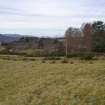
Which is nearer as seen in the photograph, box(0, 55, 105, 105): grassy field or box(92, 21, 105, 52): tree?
box(0, 55, 105, 105): grassy field

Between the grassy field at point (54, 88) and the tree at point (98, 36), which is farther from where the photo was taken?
the tree at point (98, 36)

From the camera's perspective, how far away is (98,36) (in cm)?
5484

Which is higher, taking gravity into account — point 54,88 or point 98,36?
point 98,36

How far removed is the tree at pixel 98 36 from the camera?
153ft

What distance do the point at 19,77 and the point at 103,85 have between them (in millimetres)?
4944

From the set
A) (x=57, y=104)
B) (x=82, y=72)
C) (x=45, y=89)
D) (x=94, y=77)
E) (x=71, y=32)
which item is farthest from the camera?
(x=71, y=32)

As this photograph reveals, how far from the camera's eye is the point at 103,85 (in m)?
9.46

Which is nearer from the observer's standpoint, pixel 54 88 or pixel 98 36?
pixel 54 88

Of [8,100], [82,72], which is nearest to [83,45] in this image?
[82,72]

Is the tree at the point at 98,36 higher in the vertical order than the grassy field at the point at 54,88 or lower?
higher

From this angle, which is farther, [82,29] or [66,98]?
Answer: [82,29]

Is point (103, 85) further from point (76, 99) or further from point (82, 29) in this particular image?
point (82, 29)

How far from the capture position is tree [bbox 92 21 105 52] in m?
46.6

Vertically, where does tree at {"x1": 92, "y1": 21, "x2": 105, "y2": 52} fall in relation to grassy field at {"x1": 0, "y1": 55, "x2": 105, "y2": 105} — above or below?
above
